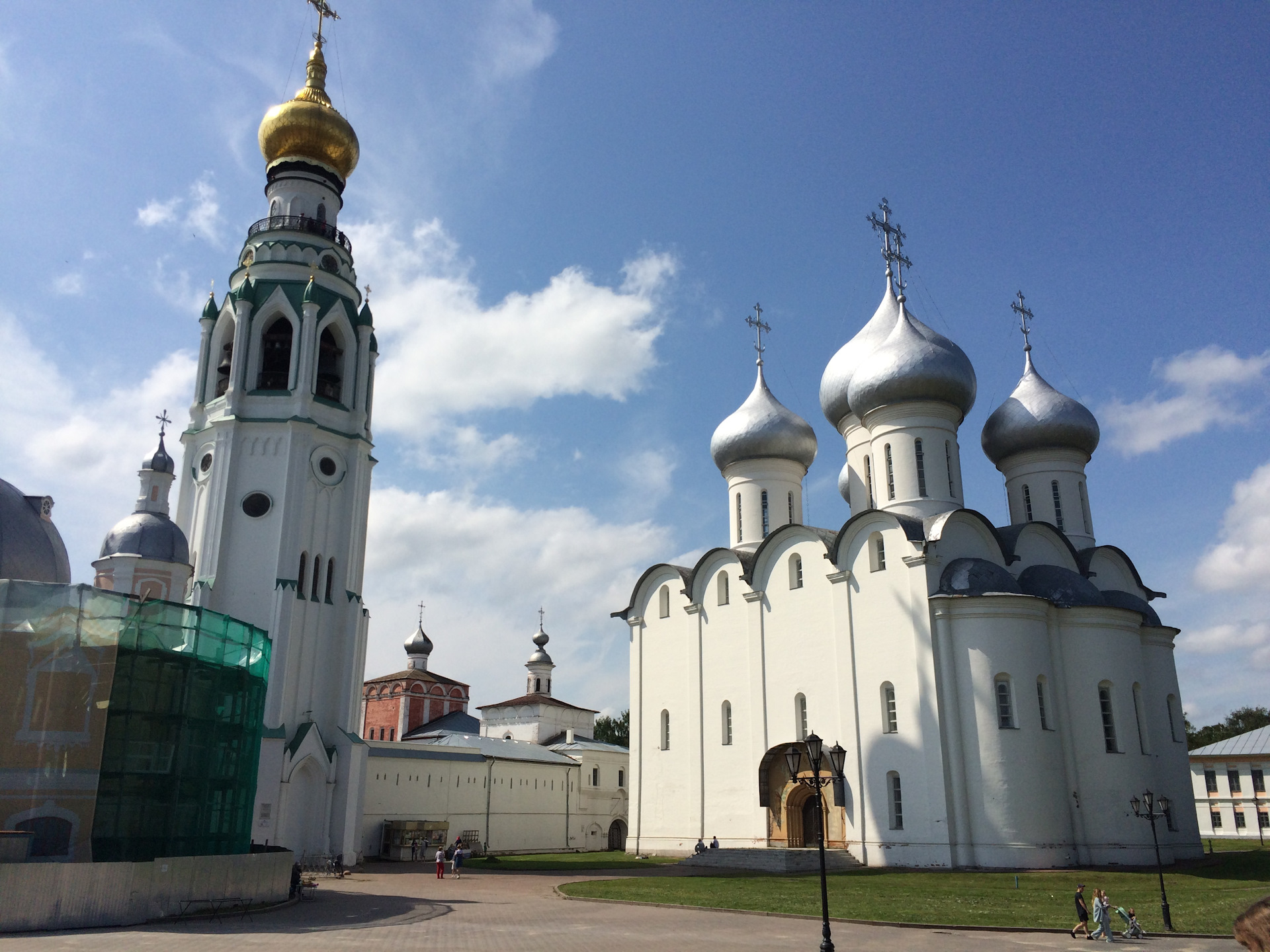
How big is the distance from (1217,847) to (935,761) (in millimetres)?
18723

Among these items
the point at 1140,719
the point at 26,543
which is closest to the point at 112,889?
the point at 26,543

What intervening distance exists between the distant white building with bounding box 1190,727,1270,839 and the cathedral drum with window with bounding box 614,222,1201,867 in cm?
1928

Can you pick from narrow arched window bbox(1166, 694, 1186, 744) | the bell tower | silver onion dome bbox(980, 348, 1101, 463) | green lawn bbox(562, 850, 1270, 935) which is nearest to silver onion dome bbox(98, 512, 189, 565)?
the bell tower

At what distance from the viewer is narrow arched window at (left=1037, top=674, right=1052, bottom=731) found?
74.3 feet

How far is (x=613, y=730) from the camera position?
229 feet

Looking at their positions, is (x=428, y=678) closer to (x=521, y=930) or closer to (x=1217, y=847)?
(x=1217, y=847)

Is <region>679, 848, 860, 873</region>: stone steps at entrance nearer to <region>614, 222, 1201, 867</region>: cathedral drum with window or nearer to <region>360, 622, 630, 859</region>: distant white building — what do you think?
<region>614, 222, 1201, 867</region>: cathedral drum with window

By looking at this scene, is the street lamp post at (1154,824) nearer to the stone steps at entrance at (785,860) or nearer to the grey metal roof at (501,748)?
the stone steps at entrance at (785,860)

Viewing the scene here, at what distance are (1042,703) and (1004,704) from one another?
1.19 meters

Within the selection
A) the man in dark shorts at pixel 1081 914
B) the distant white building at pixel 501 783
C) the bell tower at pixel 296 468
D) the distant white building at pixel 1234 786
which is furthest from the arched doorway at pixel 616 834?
the man in dark shorts at pixel 1081 914

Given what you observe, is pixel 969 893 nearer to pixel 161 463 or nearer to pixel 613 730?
pixel 161 463

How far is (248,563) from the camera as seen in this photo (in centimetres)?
2628

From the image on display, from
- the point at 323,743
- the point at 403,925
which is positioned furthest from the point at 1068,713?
the point at 323,743

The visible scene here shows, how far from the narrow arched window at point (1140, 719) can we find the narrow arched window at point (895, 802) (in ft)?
19.6
